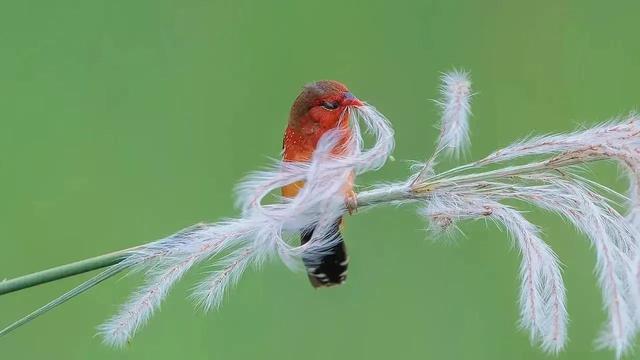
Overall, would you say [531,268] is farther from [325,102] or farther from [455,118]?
[325,102]

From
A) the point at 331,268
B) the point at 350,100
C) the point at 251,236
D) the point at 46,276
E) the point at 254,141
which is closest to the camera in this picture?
the point at 46,276

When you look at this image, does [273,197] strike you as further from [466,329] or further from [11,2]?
[11,2]

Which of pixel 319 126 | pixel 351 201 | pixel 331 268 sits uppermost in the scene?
pixel 319 126

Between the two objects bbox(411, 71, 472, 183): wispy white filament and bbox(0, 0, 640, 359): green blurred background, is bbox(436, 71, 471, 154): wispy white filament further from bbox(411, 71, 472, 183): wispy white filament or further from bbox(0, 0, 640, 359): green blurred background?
bbox(0, 0, 640, 359): green blurred background

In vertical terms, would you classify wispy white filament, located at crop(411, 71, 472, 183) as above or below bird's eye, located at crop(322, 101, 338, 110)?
below

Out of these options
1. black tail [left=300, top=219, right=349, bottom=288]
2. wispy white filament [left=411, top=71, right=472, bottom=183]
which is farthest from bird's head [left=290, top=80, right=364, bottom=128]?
wispy white filament [left=411, top=71, right=472, bottom=183]

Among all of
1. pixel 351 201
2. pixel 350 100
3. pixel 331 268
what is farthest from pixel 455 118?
pixel 331 268
